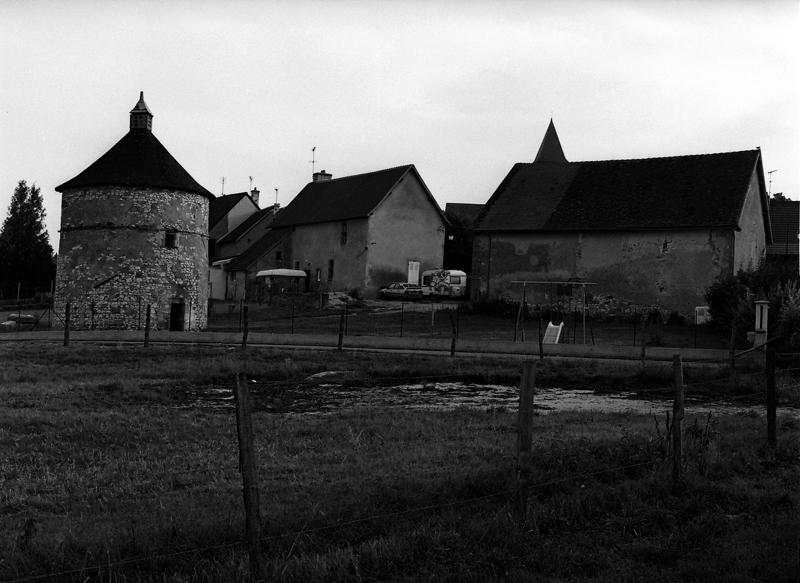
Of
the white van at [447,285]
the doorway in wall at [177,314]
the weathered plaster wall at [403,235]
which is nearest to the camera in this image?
the doorway in wall at [177,314]

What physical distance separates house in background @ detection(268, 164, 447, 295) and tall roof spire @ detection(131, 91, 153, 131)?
15670 mm

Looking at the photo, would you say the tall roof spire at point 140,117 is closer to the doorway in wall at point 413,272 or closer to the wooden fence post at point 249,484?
the doorway in wall at point 413,272

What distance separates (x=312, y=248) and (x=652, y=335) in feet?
99.0

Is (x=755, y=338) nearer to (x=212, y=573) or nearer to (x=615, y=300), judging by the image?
(x=615, y=300)

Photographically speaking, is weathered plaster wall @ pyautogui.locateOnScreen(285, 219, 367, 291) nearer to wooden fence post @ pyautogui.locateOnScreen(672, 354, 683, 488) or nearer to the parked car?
the parked car

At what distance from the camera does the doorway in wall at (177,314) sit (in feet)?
141

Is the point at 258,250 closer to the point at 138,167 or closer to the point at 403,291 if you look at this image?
the point at 403,291

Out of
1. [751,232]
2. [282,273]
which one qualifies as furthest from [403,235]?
[751,232]

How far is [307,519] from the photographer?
24.6ft

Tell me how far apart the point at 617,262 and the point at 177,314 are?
2275cm

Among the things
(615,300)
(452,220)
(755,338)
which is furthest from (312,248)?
(755,338)

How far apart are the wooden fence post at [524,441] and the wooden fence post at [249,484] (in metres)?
2.46

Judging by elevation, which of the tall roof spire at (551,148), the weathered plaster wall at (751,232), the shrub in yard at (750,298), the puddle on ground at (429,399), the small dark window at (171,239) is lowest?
the puddle on ground at (429,399)

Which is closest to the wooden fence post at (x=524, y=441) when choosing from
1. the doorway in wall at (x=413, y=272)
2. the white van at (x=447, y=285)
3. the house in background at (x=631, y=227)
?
the house in background at (x=631, y=227)
